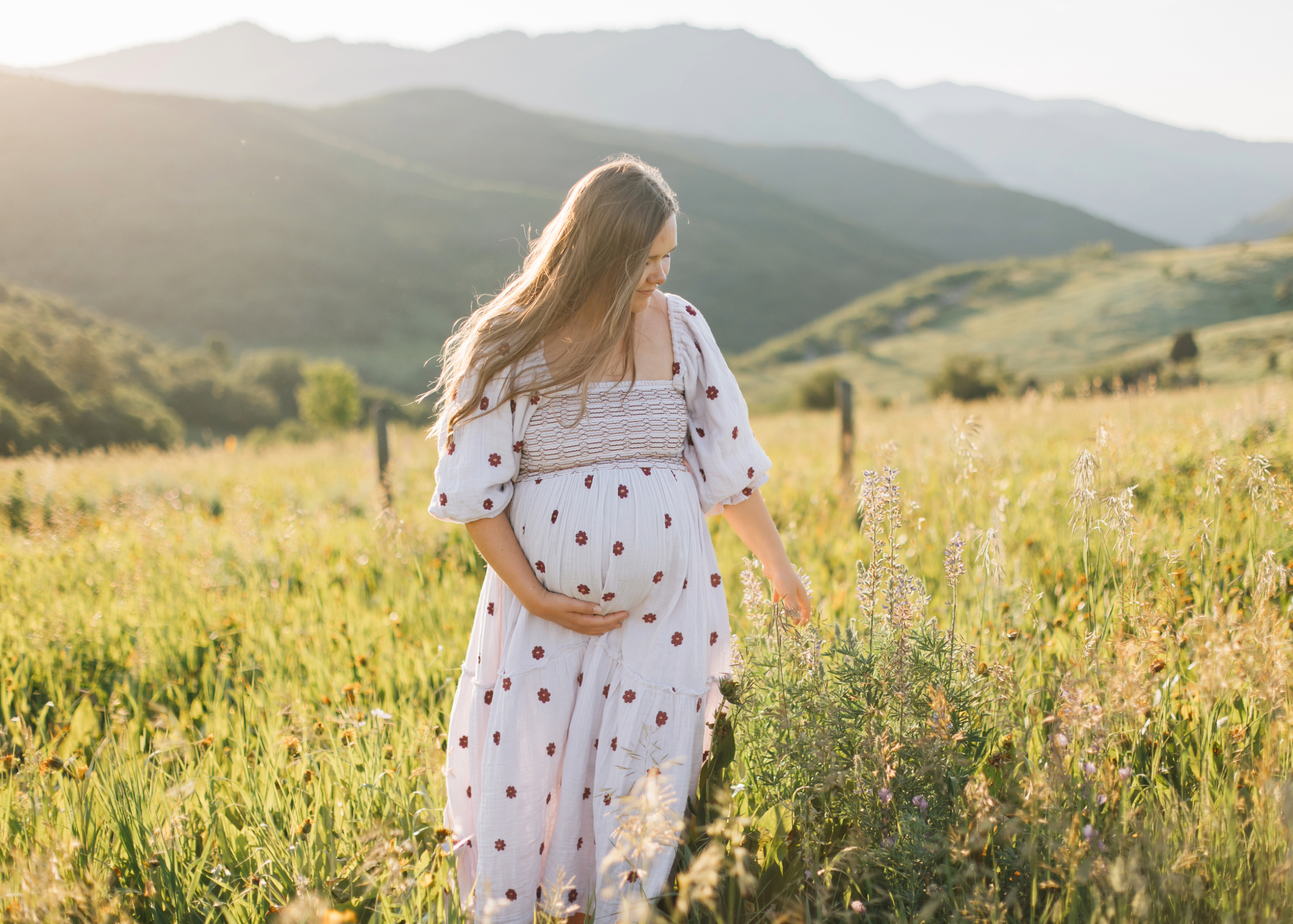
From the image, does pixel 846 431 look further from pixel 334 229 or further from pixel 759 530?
pixel 334 229

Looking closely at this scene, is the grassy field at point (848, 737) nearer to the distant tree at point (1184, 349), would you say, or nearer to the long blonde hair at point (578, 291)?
the long blonde hair at point (578, 291)

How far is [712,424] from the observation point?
2186mm

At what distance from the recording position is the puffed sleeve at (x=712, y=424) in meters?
2.14

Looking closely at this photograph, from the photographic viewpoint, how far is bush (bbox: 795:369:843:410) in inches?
1369

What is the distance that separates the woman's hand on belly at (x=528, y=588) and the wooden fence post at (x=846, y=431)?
3.95m

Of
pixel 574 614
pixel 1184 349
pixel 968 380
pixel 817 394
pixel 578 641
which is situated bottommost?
pixel 817 394

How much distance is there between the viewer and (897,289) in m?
69.6

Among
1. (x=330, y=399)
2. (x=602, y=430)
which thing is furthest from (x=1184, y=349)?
(x=330, y=399)

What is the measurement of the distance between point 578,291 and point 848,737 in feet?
4.32

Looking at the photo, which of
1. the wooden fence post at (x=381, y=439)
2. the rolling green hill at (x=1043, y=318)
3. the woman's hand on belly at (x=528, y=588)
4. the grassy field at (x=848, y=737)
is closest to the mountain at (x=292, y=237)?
the rolling green hill at (x=1043, y=318)

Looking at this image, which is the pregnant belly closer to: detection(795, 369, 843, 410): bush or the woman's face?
the woman's face

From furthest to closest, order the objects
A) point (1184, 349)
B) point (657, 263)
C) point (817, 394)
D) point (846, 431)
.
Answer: point (817, 394)
point (1184, 349)
point (846, 431)
point (657, 263)

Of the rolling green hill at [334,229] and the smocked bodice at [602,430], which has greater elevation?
the rolling green hill at [334,229]

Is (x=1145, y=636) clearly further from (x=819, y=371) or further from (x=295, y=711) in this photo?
(x=819, y=371)
